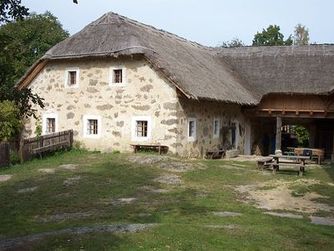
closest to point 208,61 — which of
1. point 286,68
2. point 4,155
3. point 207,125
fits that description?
point 286,68

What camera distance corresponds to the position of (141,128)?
69.5ft

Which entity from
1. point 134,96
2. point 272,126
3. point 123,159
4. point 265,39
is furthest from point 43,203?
point 265,39

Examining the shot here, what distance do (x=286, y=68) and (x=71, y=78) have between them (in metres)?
11.8

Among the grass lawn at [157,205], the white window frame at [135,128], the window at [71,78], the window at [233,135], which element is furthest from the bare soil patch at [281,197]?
the window at [71,78]

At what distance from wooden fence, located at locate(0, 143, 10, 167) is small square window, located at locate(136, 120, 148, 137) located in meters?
5.52

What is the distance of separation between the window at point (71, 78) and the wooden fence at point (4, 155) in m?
5.58

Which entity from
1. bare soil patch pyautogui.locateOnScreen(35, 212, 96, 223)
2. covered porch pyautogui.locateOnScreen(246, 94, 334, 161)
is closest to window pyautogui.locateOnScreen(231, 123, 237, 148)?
covered porch pyautogui.locateOnScreen(246, 94, 334, 161)

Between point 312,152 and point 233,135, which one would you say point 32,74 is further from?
point 312,152

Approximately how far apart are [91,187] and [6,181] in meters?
2.98

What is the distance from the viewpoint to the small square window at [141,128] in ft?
69.2

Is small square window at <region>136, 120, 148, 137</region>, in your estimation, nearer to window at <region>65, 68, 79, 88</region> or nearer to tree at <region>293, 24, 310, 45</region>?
window at <region>65, 68, 79, 88</region>

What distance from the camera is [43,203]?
11.7 m

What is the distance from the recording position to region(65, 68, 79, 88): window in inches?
899

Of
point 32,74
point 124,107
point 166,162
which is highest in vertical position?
point 32,74
